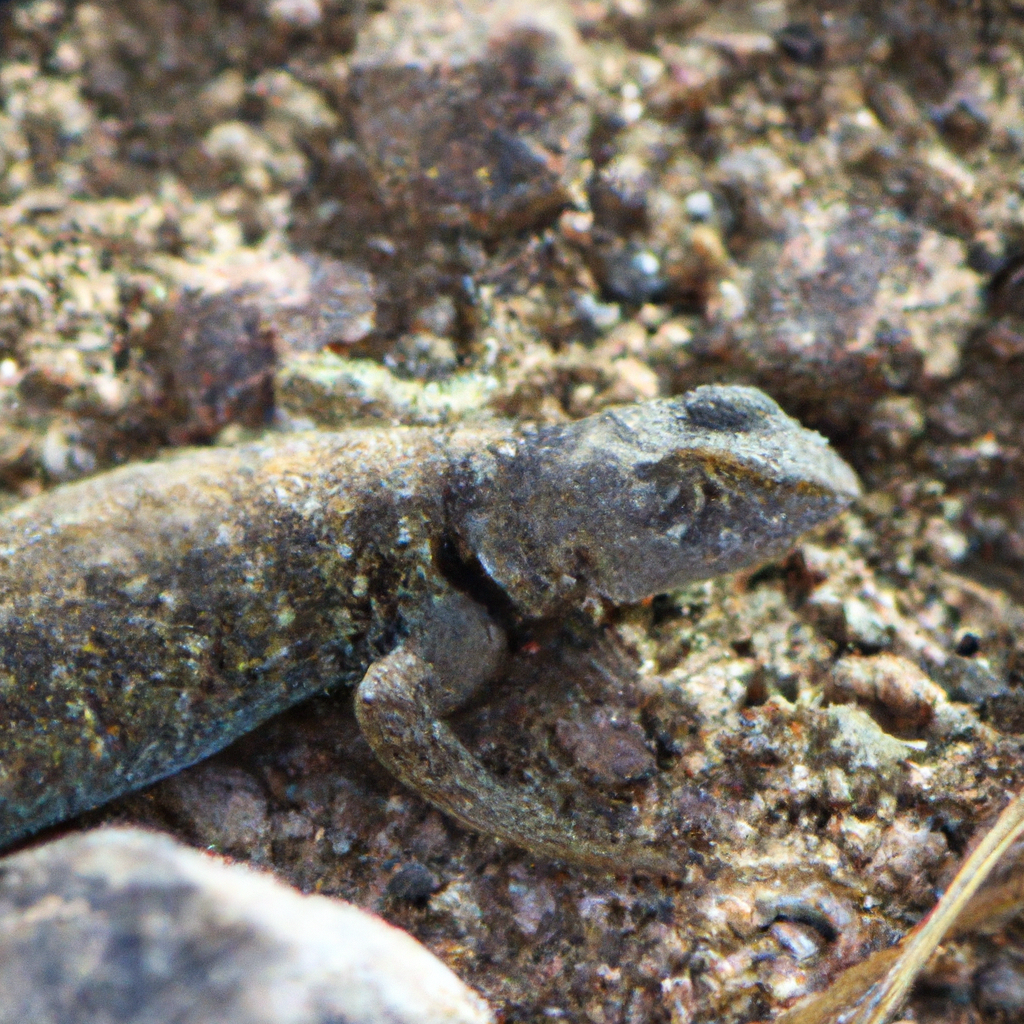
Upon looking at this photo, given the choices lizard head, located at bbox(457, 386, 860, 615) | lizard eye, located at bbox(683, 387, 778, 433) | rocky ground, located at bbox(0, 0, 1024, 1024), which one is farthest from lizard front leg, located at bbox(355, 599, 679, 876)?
lizard eye, located at bbox(683, 387, 778, 433)

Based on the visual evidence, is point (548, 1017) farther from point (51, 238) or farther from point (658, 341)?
point (51, 238)

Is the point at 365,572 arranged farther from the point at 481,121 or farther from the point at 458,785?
the point at 481,121

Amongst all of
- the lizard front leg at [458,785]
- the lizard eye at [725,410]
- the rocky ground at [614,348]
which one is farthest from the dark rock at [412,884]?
the lizard eye at [725,410]

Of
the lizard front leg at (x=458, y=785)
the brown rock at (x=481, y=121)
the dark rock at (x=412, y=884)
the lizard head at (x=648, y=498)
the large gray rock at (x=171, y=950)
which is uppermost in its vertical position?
the brown rock at (x=481, y=121)

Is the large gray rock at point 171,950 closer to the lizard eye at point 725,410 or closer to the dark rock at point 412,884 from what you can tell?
the dark rock at point 412,884

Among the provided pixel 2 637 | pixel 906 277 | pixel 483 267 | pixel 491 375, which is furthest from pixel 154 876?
pixel 906 277

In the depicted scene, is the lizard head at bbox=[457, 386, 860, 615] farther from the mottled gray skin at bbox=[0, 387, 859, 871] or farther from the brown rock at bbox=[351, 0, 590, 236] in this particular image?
the brown rock at bbox=[351, 0, 590, 236]
